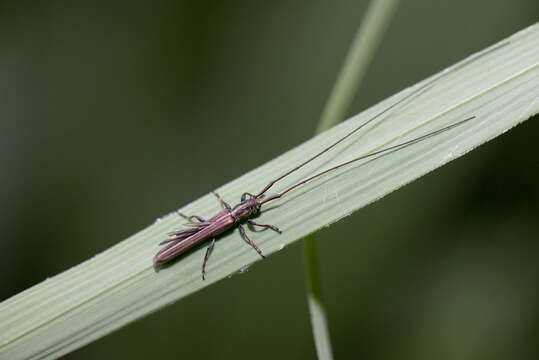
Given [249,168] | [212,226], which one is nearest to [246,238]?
[212,226]

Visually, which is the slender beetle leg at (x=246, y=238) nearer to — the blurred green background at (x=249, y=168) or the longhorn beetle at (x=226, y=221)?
the longhorn beetle at (x=226, y=221)

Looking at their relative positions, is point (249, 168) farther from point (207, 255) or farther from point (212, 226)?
point (207, 255)

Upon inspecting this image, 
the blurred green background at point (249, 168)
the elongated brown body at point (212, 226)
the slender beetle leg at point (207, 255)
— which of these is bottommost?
the slender beetle leg at point (207, 255)

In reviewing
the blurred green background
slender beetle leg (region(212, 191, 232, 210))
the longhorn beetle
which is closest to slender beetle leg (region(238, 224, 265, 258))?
Answer: the longhorn beetle

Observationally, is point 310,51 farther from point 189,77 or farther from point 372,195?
point 372,195

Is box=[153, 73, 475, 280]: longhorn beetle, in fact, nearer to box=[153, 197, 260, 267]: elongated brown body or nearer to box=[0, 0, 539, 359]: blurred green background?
box=[153, 197, 260, 267]: elongated brown body

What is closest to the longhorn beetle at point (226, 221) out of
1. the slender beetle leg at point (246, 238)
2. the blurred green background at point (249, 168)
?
the slender beetle leg at point (246, 238)
